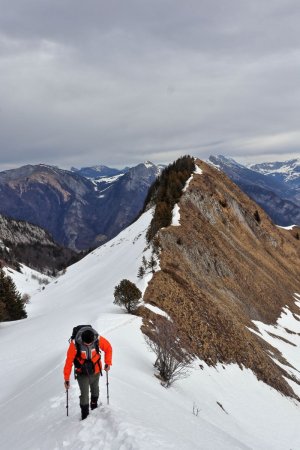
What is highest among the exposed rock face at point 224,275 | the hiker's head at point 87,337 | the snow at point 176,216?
the hiker's head at point 87,337

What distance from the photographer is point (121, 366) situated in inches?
703

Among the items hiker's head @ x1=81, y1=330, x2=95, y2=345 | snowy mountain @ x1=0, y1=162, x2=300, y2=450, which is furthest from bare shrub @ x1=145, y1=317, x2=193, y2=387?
hiker's head @ x1=81, y1=330, x2=95, y2=345

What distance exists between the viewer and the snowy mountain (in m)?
10.3

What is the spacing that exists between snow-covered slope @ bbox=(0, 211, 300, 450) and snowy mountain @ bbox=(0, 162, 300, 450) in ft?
0.16

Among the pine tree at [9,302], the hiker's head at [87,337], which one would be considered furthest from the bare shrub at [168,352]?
the pine tree at [9,302]

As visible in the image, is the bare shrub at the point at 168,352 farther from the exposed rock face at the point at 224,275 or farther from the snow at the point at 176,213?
the snow at the point at 176,213

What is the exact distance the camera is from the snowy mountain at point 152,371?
1031cm

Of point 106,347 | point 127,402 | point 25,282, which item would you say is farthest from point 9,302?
point 25,282

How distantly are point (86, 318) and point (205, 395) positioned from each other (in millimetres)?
10372

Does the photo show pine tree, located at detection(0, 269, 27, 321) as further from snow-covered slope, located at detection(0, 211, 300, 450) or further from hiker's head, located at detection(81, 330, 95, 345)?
hiker's head, located at detection(81, 330, 95, 345)

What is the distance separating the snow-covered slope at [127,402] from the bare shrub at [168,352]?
52 cm

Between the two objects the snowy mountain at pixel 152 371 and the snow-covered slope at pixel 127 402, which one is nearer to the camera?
the snow-covered slope at pixel 127 402

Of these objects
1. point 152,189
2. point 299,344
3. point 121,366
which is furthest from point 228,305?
point 152,189

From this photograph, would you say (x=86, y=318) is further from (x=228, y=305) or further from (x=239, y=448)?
(x=239, y=448)
